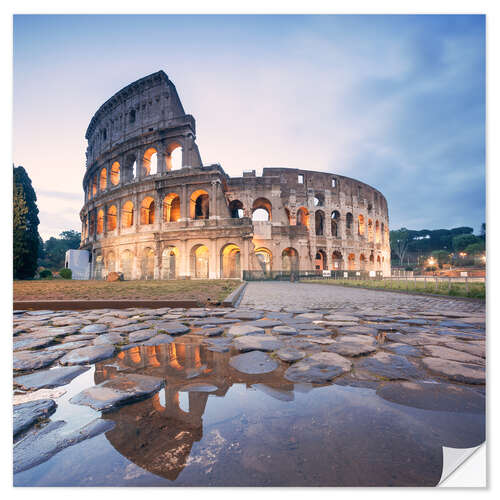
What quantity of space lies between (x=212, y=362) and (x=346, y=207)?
27491mm

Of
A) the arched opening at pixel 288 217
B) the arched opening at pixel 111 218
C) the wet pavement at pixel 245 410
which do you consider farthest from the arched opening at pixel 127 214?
the wet pavement at pixel 245 410

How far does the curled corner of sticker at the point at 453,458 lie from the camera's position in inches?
31.2

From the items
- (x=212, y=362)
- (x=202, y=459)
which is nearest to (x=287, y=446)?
(x=202, y=459)

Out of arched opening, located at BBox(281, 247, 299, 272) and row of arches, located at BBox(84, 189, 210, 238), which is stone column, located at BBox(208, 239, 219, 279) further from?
arched opening, located at BBox(281, 247, 299, 272)

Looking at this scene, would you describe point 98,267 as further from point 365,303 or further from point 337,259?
point 365,303

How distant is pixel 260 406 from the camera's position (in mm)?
1121

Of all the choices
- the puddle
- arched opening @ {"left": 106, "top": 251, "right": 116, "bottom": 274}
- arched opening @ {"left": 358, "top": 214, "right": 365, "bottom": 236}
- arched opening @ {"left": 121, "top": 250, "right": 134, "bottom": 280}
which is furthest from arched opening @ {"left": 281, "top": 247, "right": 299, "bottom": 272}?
the puddle

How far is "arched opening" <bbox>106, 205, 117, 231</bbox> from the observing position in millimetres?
22142

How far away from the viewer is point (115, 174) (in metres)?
23.0

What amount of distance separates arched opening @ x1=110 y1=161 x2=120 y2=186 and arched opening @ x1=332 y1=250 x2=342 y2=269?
22.1 metres

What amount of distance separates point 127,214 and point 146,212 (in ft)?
6.63

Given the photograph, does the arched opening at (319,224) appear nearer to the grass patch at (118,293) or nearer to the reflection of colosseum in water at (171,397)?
the grass patch at (118,293)

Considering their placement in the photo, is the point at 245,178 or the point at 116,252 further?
the point at 245,178
